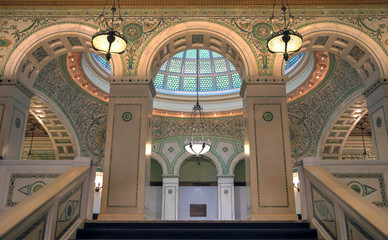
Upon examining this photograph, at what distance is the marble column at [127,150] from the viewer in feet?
23.3

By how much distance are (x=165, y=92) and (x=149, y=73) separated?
26.6 ft

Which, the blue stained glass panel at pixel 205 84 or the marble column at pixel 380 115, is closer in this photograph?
the marble column at pixel 380 115

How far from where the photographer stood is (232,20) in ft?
27.2

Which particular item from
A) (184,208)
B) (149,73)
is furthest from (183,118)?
Result: (149,73)

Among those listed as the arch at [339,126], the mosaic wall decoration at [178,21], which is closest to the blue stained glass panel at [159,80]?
the arch at [339,126]

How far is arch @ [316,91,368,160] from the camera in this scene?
461 inches

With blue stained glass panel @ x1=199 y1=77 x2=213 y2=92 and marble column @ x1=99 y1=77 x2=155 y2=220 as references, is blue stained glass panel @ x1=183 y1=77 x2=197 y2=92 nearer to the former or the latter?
blue stained glass panel @ x1=199 y1=77 x2=213 y2=92

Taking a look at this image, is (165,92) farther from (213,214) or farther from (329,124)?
(329,124)

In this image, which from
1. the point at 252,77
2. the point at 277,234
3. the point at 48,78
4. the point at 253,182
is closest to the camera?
the point at 277,234

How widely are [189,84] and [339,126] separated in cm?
720

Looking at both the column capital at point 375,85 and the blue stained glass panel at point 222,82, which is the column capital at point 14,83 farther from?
the blue stained glass panel at point 222,82

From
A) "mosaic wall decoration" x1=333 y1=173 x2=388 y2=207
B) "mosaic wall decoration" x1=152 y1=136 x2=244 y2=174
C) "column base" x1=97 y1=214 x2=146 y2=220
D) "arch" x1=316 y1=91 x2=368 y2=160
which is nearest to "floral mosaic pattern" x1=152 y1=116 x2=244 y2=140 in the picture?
"mosaic wall decoration" x1=152 y1=136 x2=244 y2=174

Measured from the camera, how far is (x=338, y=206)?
4.06 meters

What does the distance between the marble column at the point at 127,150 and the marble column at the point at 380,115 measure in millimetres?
5180
